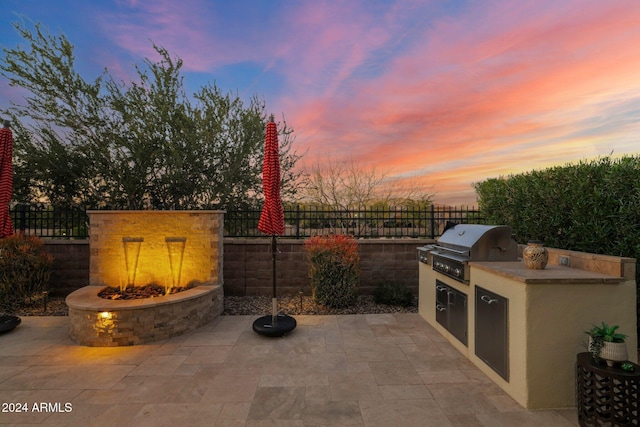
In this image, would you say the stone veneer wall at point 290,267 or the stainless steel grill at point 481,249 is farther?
the stone veneer wall at point 290,267

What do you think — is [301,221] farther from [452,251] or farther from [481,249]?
[481,249]

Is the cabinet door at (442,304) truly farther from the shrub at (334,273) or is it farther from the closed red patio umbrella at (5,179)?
the closed red patio umbrella at (5,179)

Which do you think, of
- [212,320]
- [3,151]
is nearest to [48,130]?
[3,151]

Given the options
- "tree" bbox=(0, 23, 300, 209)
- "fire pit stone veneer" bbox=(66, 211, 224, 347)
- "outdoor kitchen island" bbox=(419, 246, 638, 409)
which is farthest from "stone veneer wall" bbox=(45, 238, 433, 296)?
"outdoor kitchen island" bbox=(419, 246, 638, 409)

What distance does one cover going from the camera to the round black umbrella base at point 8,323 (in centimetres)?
486

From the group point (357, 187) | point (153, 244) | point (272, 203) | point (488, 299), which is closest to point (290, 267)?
point (272, 203)

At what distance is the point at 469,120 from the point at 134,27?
9.41 m

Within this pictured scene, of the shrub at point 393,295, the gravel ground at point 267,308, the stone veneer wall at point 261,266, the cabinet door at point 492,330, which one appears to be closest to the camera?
the cabinet door at point 492,330

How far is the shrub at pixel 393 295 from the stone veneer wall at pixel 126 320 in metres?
4.20

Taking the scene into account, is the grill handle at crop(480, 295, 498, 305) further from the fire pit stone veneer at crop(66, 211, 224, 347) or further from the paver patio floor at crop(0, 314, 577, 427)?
the fire pit stone veneer at crop(66, 211, 224, 347)

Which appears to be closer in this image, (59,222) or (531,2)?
(531,2)

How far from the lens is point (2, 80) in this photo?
23.5ft

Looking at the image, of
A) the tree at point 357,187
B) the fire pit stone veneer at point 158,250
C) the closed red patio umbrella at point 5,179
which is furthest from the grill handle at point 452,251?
the tree at point 357,187

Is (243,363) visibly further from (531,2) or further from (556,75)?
(556,75)
